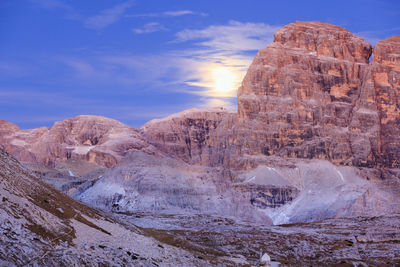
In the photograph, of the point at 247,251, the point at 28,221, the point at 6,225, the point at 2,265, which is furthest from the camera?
the point at 247,251

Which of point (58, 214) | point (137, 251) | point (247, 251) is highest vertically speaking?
point (58, 214)

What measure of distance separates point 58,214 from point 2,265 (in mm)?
29385

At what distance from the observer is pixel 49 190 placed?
11638 centimetres

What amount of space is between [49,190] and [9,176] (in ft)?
43.1

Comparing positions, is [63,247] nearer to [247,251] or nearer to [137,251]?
[137,251]

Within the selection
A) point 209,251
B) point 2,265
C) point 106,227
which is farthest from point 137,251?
point 209,251

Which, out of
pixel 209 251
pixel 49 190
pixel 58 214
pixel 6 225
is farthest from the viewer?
pixel 209 251

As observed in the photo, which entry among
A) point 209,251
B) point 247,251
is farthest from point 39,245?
point 247,251

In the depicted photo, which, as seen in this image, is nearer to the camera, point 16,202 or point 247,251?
point 16,202

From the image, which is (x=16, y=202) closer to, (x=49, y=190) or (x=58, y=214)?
(x=58, y=214)

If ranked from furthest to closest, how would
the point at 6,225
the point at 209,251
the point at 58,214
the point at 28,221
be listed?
the point at 209,251
the point at 58,214
the point at 28,221
the point at 6,225

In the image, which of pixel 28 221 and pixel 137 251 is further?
pixel 137 251

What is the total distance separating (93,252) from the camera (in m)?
94.1

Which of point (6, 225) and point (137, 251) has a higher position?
point (6, 225)
